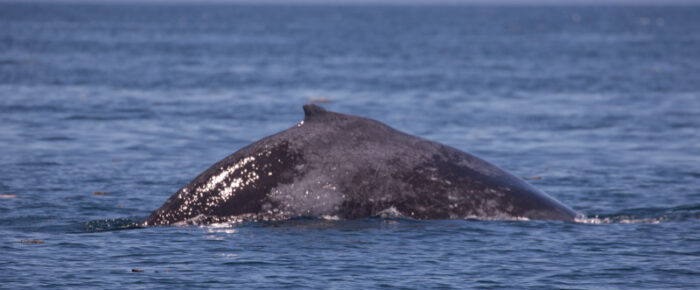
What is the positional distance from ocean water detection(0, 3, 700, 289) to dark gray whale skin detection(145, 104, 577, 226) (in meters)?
0.18

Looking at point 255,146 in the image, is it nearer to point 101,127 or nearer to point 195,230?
point 195,230

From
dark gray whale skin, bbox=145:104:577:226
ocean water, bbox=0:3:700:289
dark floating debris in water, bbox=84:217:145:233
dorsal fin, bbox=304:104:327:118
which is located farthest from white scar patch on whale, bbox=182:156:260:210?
dark floating debris in water, bbox=84:217:145:233

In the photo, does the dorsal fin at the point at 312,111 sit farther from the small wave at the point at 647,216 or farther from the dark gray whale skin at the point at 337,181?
the small wave at the point at 647,216

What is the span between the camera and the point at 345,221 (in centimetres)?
1067

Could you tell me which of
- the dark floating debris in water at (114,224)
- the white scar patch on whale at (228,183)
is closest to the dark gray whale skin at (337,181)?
the white scar patch on whale at (228,183)

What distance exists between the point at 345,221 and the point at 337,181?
48 centimetres

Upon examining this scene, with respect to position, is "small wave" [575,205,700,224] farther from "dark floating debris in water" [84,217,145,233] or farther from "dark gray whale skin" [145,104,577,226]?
"dark floating debris in water" [84,217,145,233]

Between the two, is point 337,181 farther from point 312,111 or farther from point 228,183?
point 228,183

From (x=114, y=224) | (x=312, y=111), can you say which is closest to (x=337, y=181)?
(x=312, y=111)

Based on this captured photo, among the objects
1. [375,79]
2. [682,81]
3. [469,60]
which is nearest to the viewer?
[682,81]

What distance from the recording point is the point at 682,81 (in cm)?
3847

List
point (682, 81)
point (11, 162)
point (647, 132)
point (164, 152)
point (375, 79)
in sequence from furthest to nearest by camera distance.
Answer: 1. point (375, 79)
2. point (682, 81)
3. point (647, 132)
4. point (164, 152)
5. point (11, 162)

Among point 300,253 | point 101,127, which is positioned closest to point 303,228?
point 300,253

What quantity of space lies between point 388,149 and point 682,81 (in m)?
30.4
